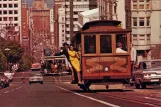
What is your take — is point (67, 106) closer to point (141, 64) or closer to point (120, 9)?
point (141, 64)

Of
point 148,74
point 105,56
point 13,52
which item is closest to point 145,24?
point 148,74

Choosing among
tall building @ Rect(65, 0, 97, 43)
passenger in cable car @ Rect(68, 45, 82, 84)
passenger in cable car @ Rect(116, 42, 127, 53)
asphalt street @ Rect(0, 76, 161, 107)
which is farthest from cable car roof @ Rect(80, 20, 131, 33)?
tall building @ Rect(65, 0, 97, 43)

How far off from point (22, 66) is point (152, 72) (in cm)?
12188

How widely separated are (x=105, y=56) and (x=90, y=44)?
38.6 inches

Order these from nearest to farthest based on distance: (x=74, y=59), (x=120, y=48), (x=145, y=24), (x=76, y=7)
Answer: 1. (x=120, y=48)
2. (x=74, y=59)
3. (x=145, y=24)
4. (x=76, y=7)

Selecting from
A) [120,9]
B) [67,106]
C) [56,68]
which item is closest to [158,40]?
[120,9]

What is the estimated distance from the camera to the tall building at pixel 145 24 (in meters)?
79.8

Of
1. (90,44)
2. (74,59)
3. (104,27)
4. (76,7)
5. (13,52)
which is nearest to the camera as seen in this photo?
(90,44)

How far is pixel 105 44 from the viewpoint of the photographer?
26312 mm

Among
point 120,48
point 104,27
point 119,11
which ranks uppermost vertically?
point 119,11

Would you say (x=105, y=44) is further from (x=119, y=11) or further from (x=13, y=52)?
(x=13, y=52)

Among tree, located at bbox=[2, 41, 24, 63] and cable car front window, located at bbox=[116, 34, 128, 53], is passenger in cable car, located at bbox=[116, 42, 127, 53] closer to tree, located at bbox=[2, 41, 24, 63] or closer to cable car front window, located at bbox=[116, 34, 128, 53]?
cable car front window, located at bbox=[116, 34, 128, 53]

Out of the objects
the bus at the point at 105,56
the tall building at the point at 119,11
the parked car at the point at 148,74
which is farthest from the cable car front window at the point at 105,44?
the tall building at the point at 119,11

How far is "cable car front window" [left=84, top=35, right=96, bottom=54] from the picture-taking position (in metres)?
26.4
